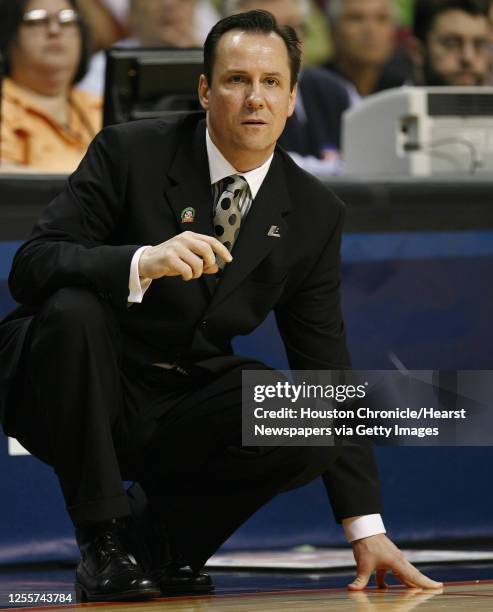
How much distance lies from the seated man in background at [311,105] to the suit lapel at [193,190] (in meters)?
2.22

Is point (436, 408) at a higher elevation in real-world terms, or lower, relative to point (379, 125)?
lower

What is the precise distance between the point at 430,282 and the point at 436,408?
358 mm

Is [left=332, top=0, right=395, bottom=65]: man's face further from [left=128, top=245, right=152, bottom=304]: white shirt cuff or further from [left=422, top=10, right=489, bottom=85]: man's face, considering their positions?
[left=128, top=245, right=152, bottom=304]: white shirt cuff

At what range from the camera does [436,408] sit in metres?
2.56

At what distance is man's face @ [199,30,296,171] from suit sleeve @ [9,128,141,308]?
0.19 metres

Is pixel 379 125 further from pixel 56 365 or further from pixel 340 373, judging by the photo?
pixel 56 365

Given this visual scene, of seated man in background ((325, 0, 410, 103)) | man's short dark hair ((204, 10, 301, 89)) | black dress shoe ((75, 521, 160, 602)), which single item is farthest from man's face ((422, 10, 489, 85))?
black dress shoe ((75, 521, 160, 602))

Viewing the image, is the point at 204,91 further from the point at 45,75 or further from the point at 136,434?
the point at 45,75

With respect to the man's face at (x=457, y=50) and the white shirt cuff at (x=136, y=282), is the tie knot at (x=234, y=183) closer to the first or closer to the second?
the white shirt cuff at (x=136, y=282)

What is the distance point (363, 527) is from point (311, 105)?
9.16 ft

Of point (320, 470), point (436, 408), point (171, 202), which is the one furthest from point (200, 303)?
point (436, 408)

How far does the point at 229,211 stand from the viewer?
2141 millimetres

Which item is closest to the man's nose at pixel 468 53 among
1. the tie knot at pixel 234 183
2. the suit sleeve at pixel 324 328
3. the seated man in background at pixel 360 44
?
the seated man in background at pixel 360 44

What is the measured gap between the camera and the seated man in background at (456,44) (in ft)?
14.6
